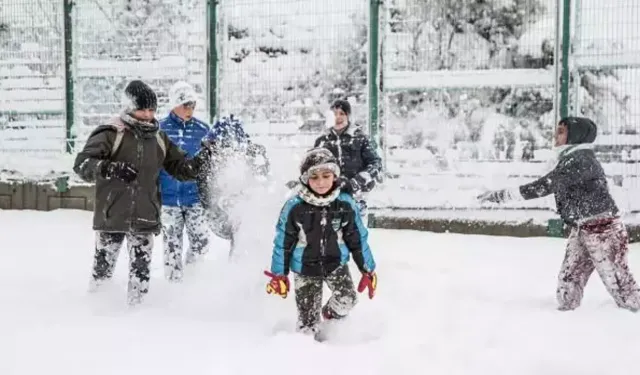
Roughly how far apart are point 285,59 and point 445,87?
2.09 meters

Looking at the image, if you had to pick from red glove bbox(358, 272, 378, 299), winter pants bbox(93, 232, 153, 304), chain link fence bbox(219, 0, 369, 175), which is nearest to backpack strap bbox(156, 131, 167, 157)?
winter pants bbox(93, 232, 153, 304)

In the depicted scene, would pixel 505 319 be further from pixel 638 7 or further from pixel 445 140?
pixel 638 7

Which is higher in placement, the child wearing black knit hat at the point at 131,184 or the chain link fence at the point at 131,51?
the chain link fence at the point at 131,51

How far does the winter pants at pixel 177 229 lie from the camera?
5559mm

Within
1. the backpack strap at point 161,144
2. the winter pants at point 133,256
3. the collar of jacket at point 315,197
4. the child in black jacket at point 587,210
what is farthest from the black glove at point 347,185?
the winter pants at point 133,256

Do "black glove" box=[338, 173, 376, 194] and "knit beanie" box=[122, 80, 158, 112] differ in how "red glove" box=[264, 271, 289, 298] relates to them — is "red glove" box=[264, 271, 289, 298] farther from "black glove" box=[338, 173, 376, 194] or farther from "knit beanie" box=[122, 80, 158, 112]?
"knit beanie" box=[122, 80, 158, 112]

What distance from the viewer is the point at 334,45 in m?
8.61

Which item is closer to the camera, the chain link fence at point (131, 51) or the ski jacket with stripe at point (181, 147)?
the ski jacket with stripe at point (181, 147)

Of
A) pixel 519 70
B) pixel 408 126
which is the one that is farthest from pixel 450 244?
pixel 519 70

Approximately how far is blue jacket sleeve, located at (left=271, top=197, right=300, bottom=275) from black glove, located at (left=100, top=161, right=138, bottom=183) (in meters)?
1.03

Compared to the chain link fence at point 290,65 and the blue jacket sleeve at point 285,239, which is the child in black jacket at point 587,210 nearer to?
the blue jacket sleeve at point 285,239

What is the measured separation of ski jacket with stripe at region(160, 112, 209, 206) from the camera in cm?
549

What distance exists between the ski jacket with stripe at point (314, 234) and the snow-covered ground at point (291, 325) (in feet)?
1.37

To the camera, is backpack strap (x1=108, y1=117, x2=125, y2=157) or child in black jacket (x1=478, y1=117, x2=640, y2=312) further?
child in black jacket (x1=478, y1=117, x2=640, y2=312)
